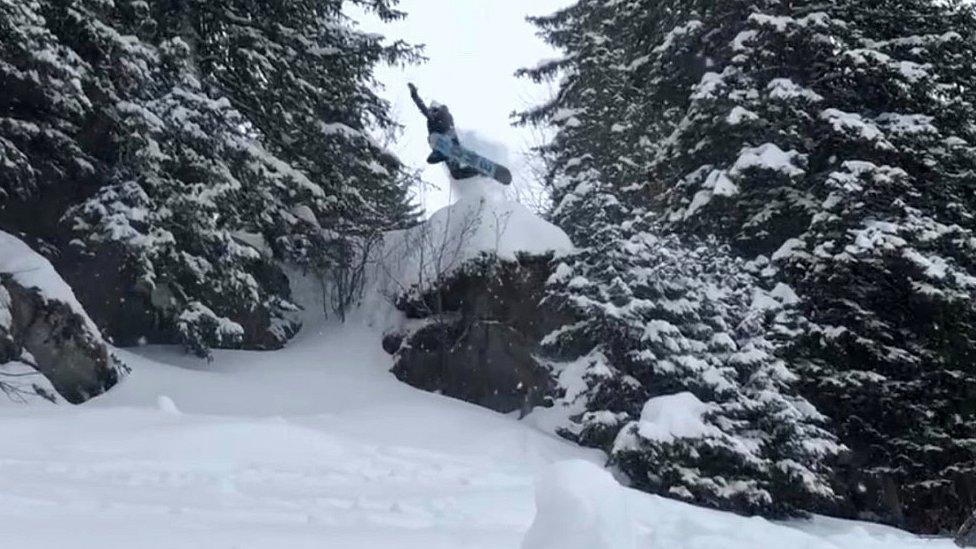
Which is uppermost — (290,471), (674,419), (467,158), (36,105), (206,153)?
(467,158)

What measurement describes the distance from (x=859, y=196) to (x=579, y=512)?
9.00 m

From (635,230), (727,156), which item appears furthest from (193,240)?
(727,156)

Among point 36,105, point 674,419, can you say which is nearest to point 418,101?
point 36,105

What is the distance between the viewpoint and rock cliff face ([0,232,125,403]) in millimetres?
8844

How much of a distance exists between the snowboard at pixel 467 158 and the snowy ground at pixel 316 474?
1740mm

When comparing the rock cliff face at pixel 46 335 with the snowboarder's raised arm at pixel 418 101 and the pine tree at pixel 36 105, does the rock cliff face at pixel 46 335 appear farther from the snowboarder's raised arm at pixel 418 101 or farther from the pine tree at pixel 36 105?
the snowboarder's raised arm at pixel 418 101

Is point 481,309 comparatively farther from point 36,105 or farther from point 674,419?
point 36,105

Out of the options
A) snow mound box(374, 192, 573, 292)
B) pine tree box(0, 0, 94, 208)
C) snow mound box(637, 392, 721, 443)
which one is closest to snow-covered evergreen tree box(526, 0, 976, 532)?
snow mound box(374, 192, 573, 292)

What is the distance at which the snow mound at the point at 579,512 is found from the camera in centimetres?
274

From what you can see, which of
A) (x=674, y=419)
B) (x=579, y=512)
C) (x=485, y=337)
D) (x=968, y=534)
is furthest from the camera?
(x=485, y=337)

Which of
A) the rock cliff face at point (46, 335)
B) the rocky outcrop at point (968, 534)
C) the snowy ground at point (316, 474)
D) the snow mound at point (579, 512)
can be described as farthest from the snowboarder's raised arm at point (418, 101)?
the snow mound at point (579, 512)

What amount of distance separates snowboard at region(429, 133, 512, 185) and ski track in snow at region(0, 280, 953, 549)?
3943mm

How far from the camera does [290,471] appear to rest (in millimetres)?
6430

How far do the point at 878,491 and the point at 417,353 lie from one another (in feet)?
21.0
